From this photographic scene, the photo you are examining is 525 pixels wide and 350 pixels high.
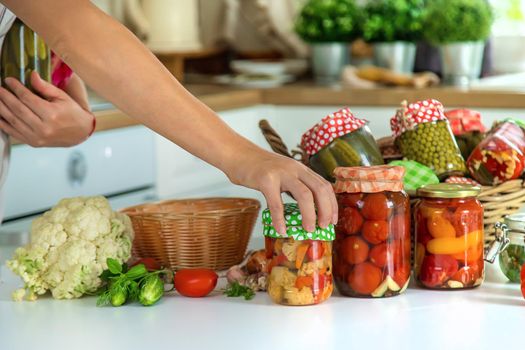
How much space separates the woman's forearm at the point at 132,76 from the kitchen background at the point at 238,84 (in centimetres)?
125

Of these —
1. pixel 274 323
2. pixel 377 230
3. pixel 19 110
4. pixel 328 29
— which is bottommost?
pixel 274 323

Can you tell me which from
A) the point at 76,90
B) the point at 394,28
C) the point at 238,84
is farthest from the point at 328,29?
the point at 76,90

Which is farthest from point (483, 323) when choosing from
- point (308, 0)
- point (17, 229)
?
point (308, 0)

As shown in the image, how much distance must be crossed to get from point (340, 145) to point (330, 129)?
27 millimetres

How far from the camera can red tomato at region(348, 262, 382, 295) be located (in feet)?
4.29

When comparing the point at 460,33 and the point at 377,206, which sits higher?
the point at 460,33

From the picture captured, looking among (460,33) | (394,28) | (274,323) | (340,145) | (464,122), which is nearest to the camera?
(274,323)

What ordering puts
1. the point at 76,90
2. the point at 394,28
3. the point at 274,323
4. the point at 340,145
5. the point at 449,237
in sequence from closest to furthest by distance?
the point at 274,323, the point at 449,237, the point at 340,145, the point at 76,90, the point at 394,28

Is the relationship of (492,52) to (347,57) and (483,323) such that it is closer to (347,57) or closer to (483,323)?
(347,57)

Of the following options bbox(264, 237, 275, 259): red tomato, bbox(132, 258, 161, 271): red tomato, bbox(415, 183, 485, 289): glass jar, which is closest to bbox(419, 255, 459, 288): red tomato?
bbox(415, 183, 485, 289): glass jar

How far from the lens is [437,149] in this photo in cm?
149

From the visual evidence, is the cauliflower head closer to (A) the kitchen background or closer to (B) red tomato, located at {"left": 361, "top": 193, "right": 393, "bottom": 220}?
(B) red tomato, located at {"left": 361, "top": 193, "right": 393, "bottom": 220}

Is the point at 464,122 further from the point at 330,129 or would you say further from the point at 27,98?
the point at 27,98

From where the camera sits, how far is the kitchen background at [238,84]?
2658 millimetres
